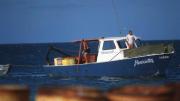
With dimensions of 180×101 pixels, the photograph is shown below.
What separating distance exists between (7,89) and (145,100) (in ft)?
3.18

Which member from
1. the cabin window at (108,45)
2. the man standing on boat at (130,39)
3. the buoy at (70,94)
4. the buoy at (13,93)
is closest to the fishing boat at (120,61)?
the cabin window at (108,45)

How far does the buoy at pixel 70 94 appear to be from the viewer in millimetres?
3279

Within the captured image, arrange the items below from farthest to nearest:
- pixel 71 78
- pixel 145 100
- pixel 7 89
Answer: pixel 71 78 → pixel 7 89 → pixel 145 100

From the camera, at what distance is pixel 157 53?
81.2 feet

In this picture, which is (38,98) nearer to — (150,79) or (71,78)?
(150,79)

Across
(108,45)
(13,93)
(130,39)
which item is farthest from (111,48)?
(13,93)

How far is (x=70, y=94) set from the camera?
3.28 meters

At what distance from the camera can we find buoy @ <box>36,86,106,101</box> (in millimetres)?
3279

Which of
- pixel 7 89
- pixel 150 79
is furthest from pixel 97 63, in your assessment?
pixel 7 89

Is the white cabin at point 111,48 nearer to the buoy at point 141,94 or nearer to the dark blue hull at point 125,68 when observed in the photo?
the dark blue hull at point 125,68

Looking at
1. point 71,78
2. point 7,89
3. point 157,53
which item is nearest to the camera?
point 7,89

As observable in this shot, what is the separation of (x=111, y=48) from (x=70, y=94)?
73.2ft

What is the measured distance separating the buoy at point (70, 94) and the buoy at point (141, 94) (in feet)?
0.36

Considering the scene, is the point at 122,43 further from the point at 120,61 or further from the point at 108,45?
the point at 120,61
